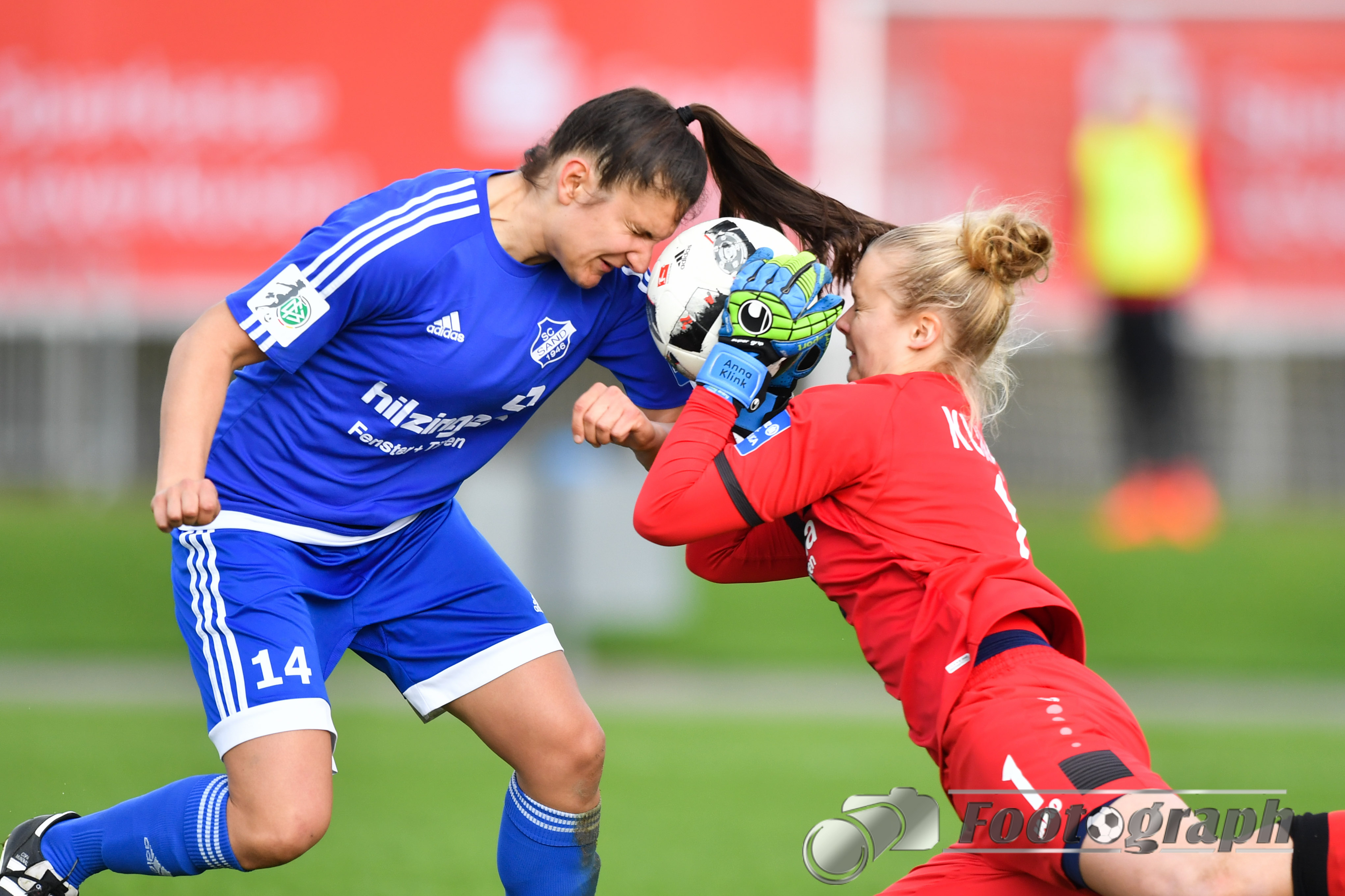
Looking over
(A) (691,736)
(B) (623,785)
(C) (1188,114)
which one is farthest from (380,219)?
(C) (1188,114)

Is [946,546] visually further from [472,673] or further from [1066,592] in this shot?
[1066,592]

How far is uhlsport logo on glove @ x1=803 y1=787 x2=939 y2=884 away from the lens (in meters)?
3.09

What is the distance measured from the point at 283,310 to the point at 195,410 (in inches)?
11.3

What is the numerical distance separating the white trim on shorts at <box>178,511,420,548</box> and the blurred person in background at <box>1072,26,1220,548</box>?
8.98 metres

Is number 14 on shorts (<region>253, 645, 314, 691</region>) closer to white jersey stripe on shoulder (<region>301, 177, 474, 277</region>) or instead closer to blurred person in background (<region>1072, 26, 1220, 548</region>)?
white jersey stripe on shoulder (<region>301, 177, 474, 277</region>)

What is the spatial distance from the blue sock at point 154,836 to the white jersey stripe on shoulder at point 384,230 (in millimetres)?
1143

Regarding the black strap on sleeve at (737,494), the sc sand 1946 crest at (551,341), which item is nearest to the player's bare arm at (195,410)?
the sc sand 1946 crest at (551,341)

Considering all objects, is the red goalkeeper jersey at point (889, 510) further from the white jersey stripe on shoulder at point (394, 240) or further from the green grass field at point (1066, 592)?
the green grass field at point (1066, 592)

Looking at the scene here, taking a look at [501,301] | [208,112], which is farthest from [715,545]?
[208,112]

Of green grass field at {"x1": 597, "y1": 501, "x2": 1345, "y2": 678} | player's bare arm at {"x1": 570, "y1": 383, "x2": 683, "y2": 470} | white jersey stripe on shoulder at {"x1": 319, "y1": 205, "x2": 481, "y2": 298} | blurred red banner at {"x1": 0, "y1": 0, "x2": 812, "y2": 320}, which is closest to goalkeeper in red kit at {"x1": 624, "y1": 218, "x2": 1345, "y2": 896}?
player's bare arm at {"x1": 570, "y1": 383, "x2": 683, "y2": 470}

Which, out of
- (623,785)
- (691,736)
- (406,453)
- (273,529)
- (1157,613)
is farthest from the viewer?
(1157,613)

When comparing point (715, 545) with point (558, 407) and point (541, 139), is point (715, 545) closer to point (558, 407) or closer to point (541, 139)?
point (541, 139)

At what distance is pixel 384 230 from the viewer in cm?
328

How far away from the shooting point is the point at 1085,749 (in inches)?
102
